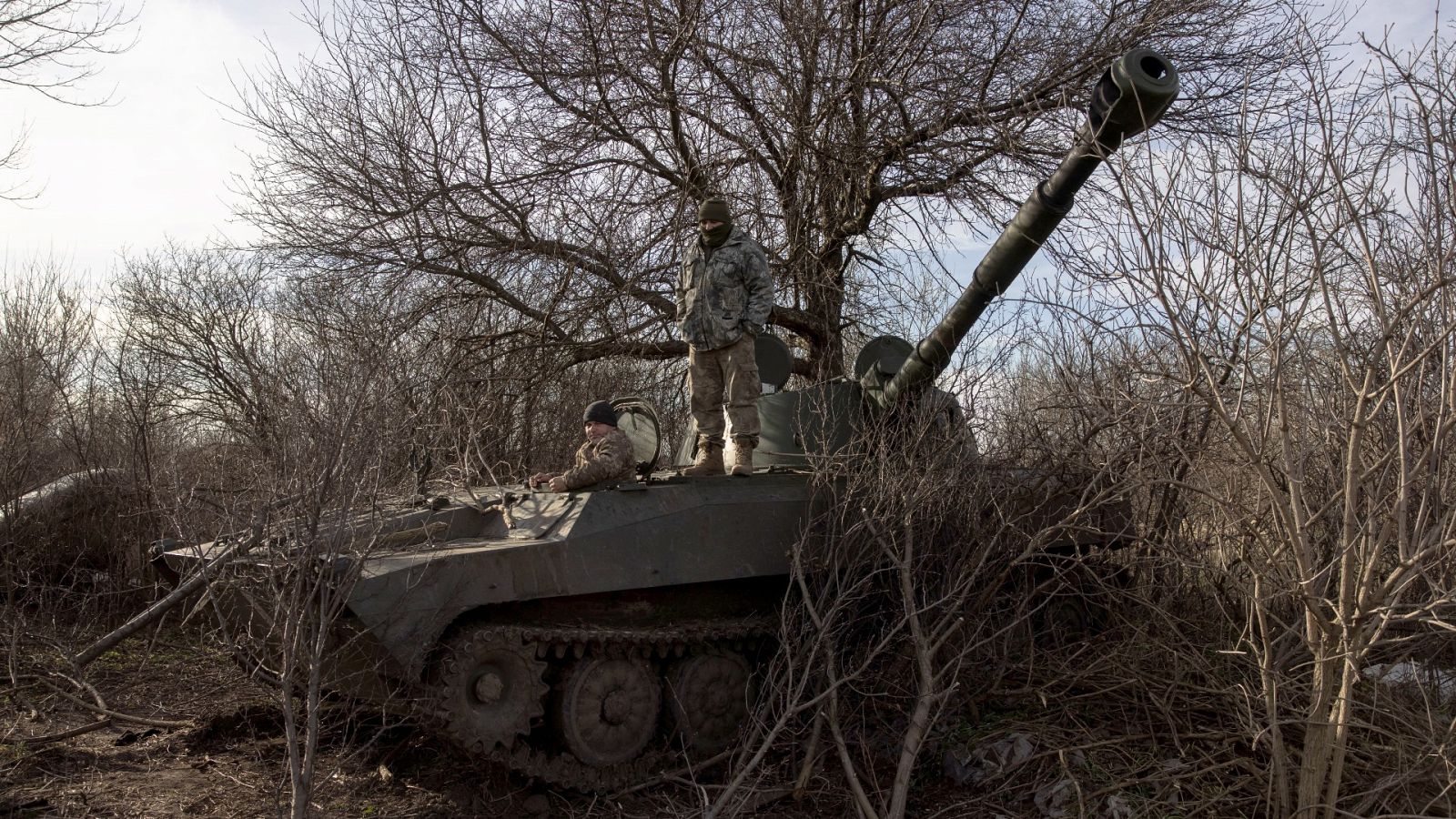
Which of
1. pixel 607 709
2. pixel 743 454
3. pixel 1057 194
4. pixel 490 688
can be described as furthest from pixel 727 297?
pixel 490 688

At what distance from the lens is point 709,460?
22.5 feet

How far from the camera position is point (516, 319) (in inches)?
434

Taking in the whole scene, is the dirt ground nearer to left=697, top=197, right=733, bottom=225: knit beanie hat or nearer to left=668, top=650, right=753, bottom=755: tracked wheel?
left=668, top=650, right=753, bottom=755: tracked wheel

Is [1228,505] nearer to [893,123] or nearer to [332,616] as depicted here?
[332,616]

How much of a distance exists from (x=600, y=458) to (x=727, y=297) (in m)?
1.35

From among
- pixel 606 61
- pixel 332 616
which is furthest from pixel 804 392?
pixel 606 61

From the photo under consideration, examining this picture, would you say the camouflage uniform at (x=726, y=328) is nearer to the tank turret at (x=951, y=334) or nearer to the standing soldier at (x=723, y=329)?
the standing soldier at (x=723, y=329)

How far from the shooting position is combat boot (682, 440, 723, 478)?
22.5ft

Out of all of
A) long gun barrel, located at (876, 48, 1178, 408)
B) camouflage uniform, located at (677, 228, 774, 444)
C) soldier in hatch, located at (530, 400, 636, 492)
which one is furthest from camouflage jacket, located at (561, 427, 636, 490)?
long gun barrel, located at (876, 48, 1178, 408)

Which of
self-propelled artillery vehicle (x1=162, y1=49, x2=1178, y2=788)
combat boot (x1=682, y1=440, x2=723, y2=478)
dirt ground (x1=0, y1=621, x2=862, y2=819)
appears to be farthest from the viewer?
combat boot (x1=682, y1=440, x2=723, y2=478)

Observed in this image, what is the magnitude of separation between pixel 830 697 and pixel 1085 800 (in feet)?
3.96

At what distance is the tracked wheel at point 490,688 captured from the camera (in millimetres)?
5242

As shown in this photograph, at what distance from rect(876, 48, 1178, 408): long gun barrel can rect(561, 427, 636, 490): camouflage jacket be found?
5.21 ft

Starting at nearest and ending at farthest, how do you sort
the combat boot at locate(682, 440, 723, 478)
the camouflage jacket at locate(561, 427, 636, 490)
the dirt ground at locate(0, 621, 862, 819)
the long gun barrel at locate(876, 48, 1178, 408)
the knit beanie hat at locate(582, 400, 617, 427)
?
the long gun barrel at locate(876, 48, 1178, 408) → the dirt ground at locate(0, 621, 862, 819) → the camouflage jacket at locate(561, 427, 636, 490) → the knit beanie hat at locate(582, 400, 617, 427) → the combat boot at locate(682, 440, 723, 478)
